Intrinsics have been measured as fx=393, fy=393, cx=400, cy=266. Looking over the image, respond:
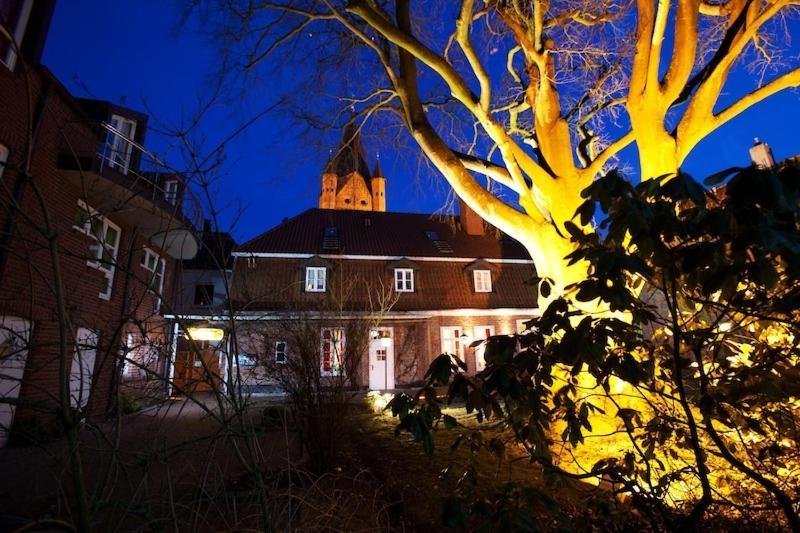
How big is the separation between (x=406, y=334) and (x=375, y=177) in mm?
39196

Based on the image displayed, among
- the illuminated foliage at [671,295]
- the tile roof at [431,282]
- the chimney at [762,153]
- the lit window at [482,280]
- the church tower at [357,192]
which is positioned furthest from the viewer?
the church tower at [357,192]

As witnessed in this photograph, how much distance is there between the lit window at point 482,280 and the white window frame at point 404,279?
135 inches

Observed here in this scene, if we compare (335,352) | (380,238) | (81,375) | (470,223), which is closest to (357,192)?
(470,223)

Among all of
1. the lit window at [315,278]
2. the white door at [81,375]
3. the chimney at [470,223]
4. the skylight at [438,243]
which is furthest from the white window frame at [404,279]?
the white door at [81,375]

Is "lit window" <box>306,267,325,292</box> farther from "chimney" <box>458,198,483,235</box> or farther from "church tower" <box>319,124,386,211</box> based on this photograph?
"church tower" <box>319,124,386,211</box>

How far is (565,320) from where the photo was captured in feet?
5.38

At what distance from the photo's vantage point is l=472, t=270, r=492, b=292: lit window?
20.6m

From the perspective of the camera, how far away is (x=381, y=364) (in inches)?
734

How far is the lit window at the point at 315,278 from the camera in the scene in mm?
18188

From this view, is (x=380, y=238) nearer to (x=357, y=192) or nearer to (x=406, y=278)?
(x=406, y=278)

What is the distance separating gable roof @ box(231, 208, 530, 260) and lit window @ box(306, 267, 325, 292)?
0.95 meters

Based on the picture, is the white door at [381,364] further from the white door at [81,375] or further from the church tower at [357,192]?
the church tower at [357,192]

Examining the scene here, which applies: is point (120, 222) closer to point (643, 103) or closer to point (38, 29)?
point (38, 29)

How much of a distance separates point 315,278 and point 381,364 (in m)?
5.13
